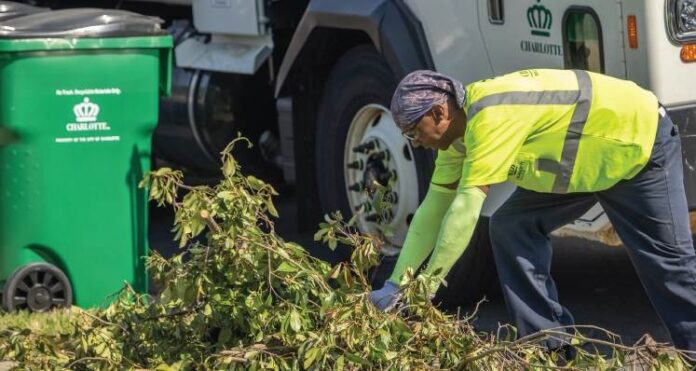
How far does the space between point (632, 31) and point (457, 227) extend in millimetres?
1383

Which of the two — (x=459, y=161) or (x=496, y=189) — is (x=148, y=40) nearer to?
(x=496, y=189)

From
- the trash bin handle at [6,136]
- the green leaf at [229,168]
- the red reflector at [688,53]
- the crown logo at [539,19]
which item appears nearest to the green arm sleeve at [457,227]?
the green leaf at [229,168]

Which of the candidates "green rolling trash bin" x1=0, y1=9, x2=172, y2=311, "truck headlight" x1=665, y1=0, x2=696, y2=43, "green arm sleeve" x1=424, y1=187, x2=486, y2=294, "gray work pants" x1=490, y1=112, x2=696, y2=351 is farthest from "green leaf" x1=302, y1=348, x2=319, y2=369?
"green rolling trash bin" x1=0, y1=9, x2=172, y2=311

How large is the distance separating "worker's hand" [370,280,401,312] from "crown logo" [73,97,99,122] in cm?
231

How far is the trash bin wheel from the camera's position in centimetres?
620

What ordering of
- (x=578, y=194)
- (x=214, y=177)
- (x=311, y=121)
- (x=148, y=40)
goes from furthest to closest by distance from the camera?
(x=214, y=177)
(x=311, y=121)
(x=148, y=40)
(x=578, y=194)

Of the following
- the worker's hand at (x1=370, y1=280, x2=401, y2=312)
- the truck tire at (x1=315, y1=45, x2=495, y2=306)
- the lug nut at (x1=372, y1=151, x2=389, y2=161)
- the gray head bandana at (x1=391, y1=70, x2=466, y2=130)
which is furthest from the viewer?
the lug nut at (x1=372, y1=151, x2=389, y2=161)

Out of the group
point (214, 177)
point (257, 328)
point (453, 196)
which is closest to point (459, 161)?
point (453, 196)

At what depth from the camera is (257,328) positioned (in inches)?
168

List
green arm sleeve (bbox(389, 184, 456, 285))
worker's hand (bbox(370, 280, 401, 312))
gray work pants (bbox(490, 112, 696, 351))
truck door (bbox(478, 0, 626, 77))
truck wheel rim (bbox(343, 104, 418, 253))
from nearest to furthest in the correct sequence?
worker's hand (bbox(370, 280, 401, 312)) < green arm sleeve (bbox(389, 184, 456, 285)) < gray work pants (bbox(490, 112, 696, 351)) < truck door (bbox(478, 0, 626, 77)) < truck wheel rim (bbox(343, 104, 418, 253))

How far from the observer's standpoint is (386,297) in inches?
167

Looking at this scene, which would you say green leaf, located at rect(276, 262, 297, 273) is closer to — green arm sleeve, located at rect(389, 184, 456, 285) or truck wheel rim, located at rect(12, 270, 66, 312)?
green arm sleeve, located at rect(389, 184, 456, 285)

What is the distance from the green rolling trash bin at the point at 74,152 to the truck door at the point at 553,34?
1504mm

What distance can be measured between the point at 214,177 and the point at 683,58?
4.24 metres
